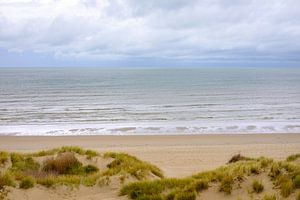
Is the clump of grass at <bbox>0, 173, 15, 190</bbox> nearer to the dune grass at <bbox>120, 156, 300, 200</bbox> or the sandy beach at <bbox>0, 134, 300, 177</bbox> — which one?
the dune grass at <bbox>120, 156, 300, 200</bbox>

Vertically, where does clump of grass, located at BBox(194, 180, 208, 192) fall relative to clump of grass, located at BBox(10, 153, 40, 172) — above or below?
above

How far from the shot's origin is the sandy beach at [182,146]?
17.8m

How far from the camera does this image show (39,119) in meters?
35.9

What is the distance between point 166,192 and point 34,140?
18.3 meters

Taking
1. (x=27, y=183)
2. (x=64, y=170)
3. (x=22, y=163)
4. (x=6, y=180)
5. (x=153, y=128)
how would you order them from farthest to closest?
1. (x=153, y=128)
2. (x=22, y=163)
3. (x=64, y=170)
4. (x=27, y=183)
5. (x=6, y=180)

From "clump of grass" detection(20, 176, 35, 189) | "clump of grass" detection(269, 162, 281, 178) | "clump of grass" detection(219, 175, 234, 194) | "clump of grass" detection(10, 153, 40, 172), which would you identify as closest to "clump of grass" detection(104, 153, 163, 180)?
"clump of grass" detection(20, 176, 35, 189)

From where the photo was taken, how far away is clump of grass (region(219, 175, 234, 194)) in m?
8.11

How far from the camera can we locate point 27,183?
9078 millimetres

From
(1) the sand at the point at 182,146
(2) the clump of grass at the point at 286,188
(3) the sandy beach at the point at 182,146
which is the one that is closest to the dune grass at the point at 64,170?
(1) the sand at the point at 182,146

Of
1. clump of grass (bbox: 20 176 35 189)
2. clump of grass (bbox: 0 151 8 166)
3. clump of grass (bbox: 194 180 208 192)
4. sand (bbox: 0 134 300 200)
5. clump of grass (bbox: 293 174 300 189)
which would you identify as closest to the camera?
clump of grass (bbox: 293 174 300 189)

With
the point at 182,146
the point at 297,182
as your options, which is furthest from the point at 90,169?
the point at 182,146

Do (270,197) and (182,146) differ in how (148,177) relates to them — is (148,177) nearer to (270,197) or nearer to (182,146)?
(270,197)

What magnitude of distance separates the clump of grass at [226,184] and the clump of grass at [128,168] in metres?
2.55

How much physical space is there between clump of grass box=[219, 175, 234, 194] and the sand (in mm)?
5226
